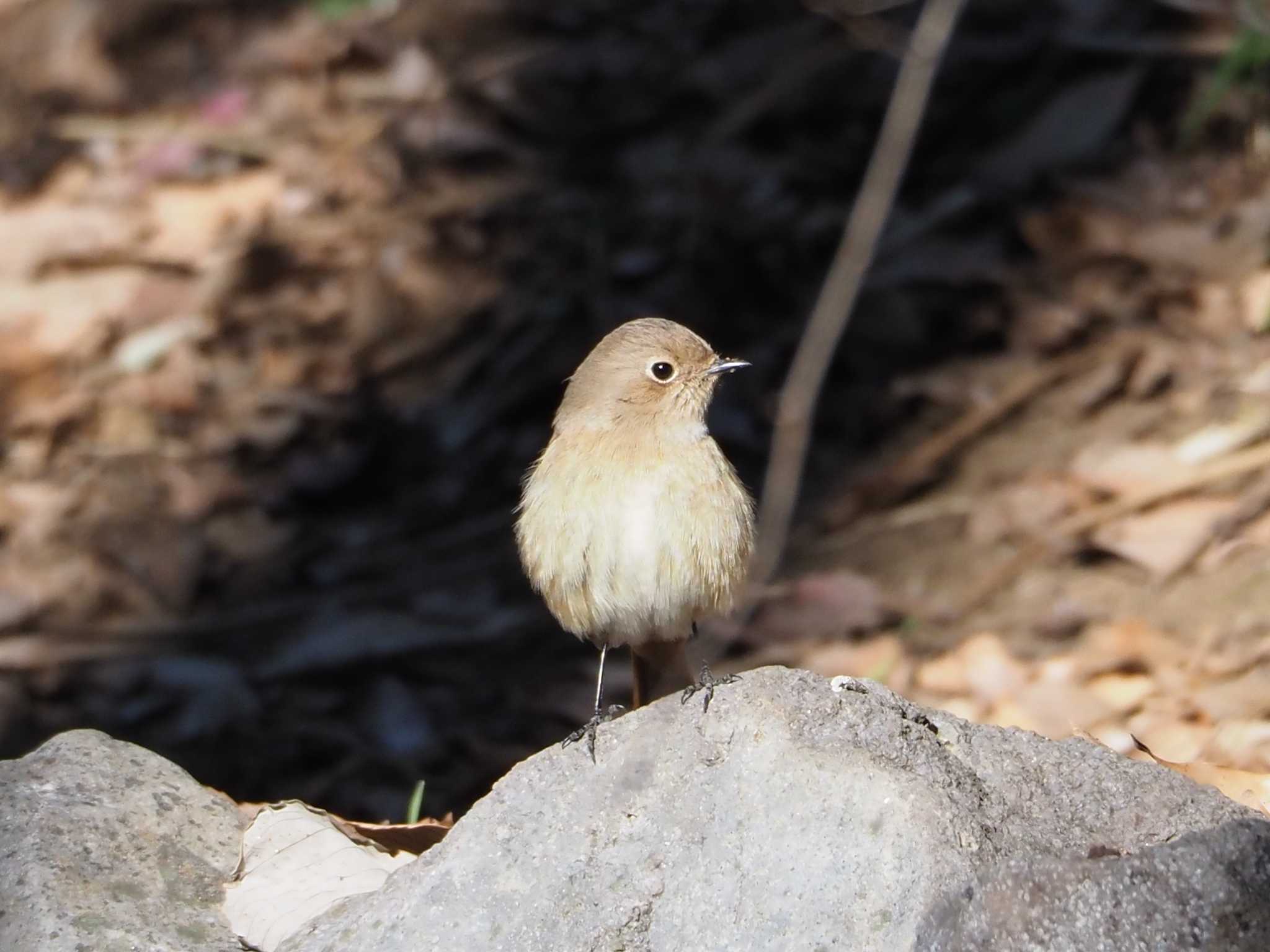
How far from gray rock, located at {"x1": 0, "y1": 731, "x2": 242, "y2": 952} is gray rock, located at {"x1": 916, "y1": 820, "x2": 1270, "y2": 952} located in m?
1.49

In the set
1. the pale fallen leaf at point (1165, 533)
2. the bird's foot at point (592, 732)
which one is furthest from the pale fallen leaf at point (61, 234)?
the bird's foot at point (592, 732)

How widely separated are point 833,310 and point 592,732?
2621mm

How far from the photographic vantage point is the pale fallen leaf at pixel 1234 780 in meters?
3.66

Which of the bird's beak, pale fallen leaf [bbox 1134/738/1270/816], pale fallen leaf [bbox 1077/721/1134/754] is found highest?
the bird's beak

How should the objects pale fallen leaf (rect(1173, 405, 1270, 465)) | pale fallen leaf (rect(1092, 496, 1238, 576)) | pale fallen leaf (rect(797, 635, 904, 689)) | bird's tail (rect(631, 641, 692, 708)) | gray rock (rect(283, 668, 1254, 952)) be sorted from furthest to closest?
pale fallen leaf (rect(1173, 405, 1270, 465))
pale fallen leaf (rect(797, 635, 904, 689))
pale fallen leaf (rect(1092, 496, 1238, 576))
bird's tail (rect(631, 641, 692, 708))
gray rock (rect(283, 668, 1254, 952))

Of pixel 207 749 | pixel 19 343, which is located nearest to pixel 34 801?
pixel 207 749

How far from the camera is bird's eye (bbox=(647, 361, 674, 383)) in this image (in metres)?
4.75

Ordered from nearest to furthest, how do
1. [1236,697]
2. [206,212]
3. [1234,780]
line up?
1. [1234,780]
2. [1236,697]
3. [206,212]

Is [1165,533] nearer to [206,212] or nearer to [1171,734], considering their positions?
[1171,734]

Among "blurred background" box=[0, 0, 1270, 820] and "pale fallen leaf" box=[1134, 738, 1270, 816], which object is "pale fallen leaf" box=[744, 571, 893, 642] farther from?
"pale fallen leaf" box=[1134, 738, 1270, 816]

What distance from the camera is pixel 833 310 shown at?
576 centimetres

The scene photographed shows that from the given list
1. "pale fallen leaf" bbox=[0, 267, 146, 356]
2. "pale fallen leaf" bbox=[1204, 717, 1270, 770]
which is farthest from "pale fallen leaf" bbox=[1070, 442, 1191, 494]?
"pale fallen leaf" bbox=[0, 267, 146, 356]

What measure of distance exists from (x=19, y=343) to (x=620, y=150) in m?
3.31

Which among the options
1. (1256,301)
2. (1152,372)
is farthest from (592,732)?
(1256,301)
